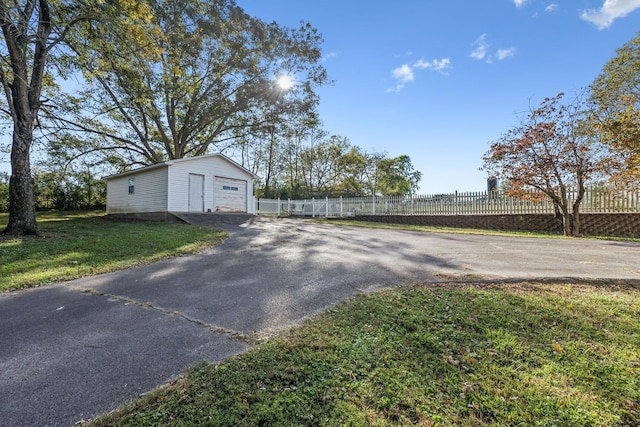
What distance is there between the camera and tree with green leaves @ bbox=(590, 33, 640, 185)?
10.0 m

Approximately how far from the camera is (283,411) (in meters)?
1.84

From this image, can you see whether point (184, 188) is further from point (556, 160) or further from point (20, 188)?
point (556, 160)

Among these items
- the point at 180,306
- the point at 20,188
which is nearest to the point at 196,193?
the point at 20,188

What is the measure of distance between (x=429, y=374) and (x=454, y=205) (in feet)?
49.4

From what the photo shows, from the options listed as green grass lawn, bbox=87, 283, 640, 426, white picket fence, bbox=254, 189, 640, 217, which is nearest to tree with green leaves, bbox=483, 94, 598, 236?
white picket fence, bbox=254, 189, 640, 217

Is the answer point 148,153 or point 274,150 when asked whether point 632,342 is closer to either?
point 148,153

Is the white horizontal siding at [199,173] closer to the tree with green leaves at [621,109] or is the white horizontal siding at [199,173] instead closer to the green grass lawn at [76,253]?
the green grass lawn at [76,253]

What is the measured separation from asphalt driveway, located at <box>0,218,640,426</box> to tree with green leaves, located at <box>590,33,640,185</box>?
193 inches

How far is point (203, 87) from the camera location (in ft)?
61.2

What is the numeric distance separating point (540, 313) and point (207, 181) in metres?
16.4

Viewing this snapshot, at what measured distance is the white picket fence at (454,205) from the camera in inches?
463

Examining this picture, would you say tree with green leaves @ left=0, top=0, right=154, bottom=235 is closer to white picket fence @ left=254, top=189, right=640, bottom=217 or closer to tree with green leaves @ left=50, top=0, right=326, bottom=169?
tree with green leaves @ left=50, top=0, right=326, bottom=169

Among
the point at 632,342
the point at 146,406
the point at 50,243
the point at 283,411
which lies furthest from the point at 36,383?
the point at 50,243

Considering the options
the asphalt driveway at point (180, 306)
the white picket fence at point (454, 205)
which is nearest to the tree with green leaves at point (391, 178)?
the white picket fence at point (454, 205)
